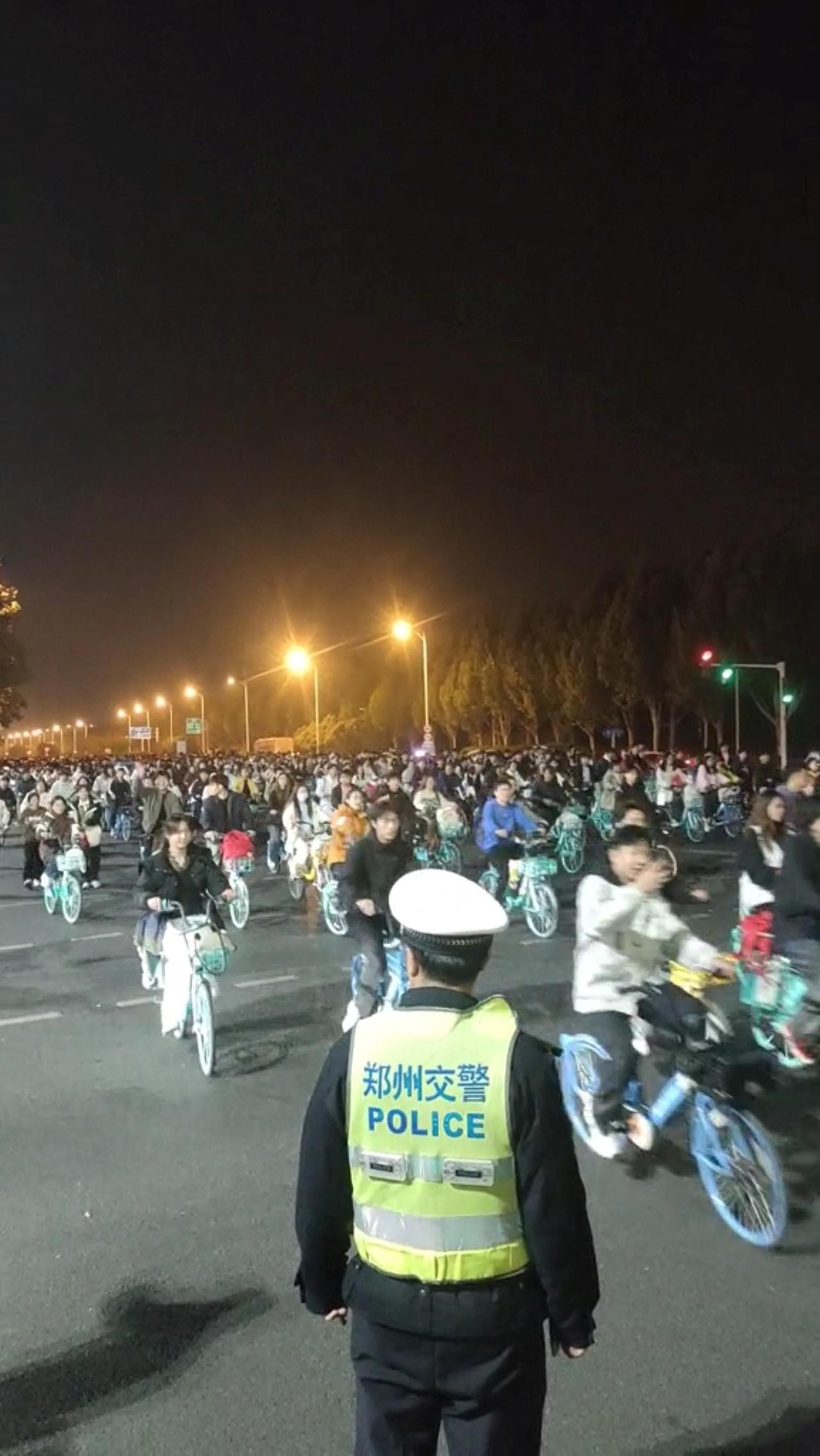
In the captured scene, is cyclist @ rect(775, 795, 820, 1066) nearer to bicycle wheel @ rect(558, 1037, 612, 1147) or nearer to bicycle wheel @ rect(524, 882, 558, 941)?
bicycle wheel @ rect(558, 1037, 612, 1147)

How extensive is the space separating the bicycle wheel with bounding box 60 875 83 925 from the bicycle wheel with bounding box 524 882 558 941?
20.9 ft

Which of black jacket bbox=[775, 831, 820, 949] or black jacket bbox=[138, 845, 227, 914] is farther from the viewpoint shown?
black jacket bbox=[138, 845, 227, 914]

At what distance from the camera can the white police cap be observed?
8.89 feet

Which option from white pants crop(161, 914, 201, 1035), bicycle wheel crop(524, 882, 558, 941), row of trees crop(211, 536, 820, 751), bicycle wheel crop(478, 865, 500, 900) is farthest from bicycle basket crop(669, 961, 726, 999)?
row of trees crop(211, 536, 820, 751)

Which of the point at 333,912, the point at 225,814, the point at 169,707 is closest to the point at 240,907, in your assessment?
the point at 333,912

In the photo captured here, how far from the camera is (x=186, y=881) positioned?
9164 millimetres

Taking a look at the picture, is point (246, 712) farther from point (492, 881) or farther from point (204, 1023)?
point (204, 1023)

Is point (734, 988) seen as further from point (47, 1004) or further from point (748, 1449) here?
point (748, 1449)

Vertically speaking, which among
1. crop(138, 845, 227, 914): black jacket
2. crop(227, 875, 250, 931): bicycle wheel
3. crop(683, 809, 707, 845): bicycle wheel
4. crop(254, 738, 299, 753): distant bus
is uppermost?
crop(138, 845, 227, 914): black jacket

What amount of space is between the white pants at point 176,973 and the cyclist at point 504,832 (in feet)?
20.6

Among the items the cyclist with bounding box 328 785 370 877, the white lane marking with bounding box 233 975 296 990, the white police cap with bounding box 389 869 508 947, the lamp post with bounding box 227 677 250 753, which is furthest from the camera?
the lamp post with bounding box 227 677 250 753

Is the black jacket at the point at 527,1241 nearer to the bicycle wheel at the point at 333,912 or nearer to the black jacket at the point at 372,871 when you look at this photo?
the black jacket at the point at 372,871

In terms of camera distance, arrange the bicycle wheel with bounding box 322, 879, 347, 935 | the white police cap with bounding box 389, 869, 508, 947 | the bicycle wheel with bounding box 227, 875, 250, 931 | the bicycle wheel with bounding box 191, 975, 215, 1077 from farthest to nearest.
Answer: the bicycle wheel with bounding box 227, 875, 250, 931 → the bicycle wheel with bounding box 322, 879, 347, 935 → the bicycle wheel with bounding box 191, 975, 215, 1077 → the white police cap with bounding box 389, 869, 508, 947

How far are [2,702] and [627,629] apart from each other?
98.9 ft
